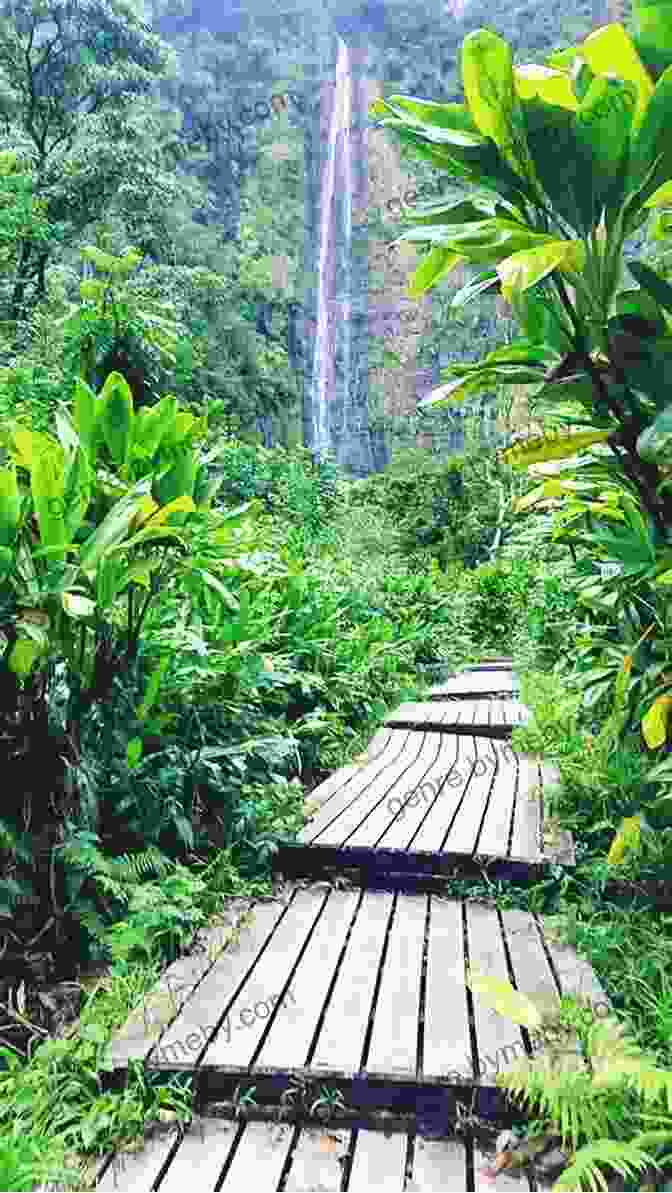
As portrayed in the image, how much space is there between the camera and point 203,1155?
4.71ft

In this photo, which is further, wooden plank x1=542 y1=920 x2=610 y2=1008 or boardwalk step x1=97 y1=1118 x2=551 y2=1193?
wooden plank x1=542 y1=920 x2=610 y2=1008

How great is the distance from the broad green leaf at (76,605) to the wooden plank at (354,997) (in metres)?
1.12

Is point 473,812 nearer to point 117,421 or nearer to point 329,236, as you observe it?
point 117,421

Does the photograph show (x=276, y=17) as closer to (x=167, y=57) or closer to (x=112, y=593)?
(x=167, y=57)

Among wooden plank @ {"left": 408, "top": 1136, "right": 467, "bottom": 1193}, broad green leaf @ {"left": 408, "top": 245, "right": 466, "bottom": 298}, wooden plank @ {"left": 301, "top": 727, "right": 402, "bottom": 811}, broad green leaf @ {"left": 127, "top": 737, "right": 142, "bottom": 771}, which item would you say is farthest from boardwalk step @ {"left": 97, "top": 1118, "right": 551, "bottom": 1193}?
broad green leaf @ {"left": 408, "top": 245, "right": 466, "bottom": 298}

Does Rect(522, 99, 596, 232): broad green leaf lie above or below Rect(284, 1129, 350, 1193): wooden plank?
above

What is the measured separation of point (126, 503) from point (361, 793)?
1.75 meters

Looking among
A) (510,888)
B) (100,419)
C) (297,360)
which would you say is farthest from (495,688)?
(297,360)

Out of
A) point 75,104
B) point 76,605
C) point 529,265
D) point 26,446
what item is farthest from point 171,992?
point 75,104

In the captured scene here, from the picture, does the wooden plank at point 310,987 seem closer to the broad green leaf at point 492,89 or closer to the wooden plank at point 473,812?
the wooden plank at point 473,812

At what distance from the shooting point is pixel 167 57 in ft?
45.9

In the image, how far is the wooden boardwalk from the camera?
1.43m

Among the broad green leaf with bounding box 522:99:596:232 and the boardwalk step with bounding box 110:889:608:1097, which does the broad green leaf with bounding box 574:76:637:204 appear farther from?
the boardwalk step with bounding box 110:889:608:1097

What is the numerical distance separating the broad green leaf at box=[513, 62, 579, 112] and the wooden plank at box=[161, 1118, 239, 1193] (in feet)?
7.09
